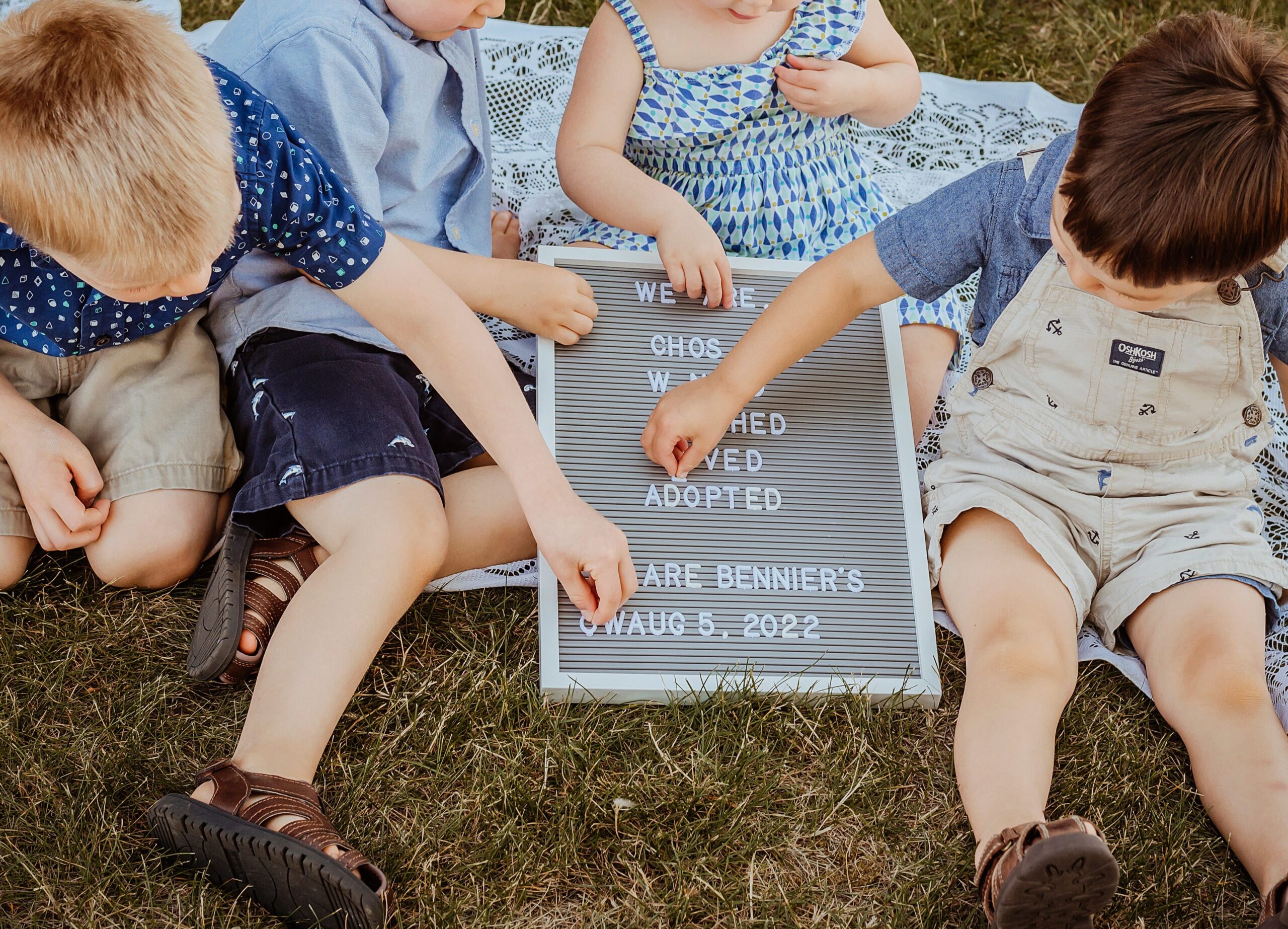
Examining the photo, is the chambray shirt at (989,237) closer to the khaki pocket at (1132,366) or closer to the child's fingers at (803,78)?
the khaki pocket at (1132,366)

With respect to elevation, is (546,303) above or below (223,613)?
above

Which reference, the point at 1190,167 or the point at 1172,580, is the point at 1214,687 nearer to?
the point at 1172,580

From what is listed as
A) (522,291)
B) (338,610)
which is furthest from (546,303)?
(338,610)

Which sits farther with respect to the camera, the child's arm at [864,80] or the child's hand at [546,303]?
the child's arm at [864,80]

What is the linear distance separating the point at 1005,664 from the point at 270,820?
2.79 ft

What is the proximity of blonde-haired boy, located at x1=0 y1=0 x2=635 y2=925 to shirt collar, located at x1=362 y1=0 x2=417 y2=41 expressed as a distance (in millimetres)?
239

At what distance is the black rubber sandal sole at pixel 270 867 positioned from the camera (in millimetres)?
1182

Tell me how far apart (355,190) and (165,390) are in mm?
364

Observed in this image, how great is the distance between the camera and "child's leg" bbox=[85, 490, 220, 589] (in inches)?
59.6

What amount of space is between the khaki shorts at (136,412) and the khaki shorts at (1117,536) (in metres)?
0.98

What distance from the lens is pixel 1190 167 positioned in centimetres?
123

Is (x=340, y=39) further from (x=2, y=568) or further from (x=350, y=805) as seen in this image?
(x=350, y=805)

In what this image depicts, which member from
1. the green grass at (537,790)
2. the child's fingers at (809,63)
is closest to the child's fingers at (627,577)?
the green grass at (537,790)

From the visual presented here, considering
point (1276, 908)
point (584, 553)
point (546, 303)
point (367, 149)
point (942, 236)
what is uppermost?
point (367, 149)
